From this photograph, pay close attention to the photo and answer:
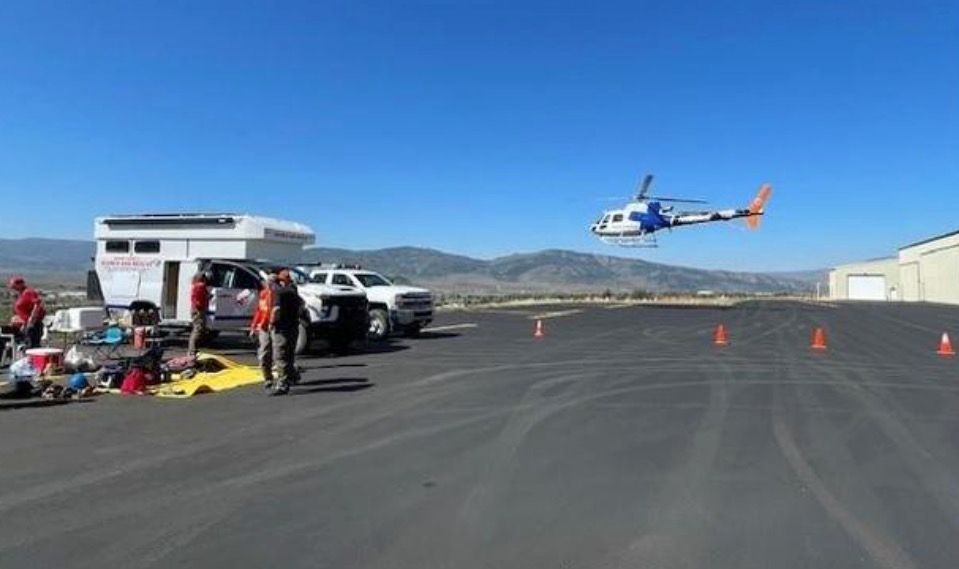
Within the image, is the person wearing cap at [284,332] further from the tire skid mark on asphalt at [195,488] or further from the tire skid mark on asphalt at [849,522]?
the tire skid mark on asphalt at [849,522]

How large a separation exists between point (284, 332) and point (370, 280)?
41.3 ft

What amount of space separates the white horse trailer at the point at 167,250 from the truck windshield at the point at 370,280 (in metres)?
3.33

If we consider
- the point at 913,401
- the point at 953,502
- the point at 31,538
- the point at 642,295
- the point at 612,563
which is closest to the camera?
the point at 612,563

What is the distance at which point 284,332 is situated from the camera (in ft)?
42.4

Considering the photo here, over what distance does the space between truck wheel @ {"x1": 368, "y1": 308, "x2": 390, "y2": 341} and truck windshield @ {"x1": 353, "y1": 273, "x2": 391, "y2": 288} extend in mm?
1141

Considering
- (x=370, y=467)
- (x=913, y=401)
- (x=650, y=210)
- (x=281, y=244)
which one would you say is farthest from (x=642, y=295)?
(x=370, y=467)

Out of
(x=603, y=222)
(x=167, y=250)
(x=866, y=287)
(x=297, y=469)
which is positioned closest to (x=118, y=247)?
(x=167, y=250)

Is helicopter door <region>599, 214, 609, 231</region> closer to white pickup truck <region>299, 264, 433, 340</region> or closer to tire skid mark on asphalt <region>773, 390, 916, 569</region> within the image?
white pickup truck <region>299, 264, 433, 340</region>

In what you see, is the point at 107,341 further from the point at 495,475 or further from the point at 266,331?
the point at 495,475

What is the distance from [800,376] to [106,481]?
12115mm

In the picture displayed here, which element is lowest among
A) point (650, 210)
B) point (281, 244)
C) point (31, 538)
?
point (31, 538)

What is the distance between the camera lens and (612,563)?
525cm

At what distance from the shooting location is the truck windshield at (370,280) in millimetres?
25156

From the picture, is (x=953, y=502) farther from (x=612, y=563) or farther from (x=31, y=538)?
(x=31, y=538)
